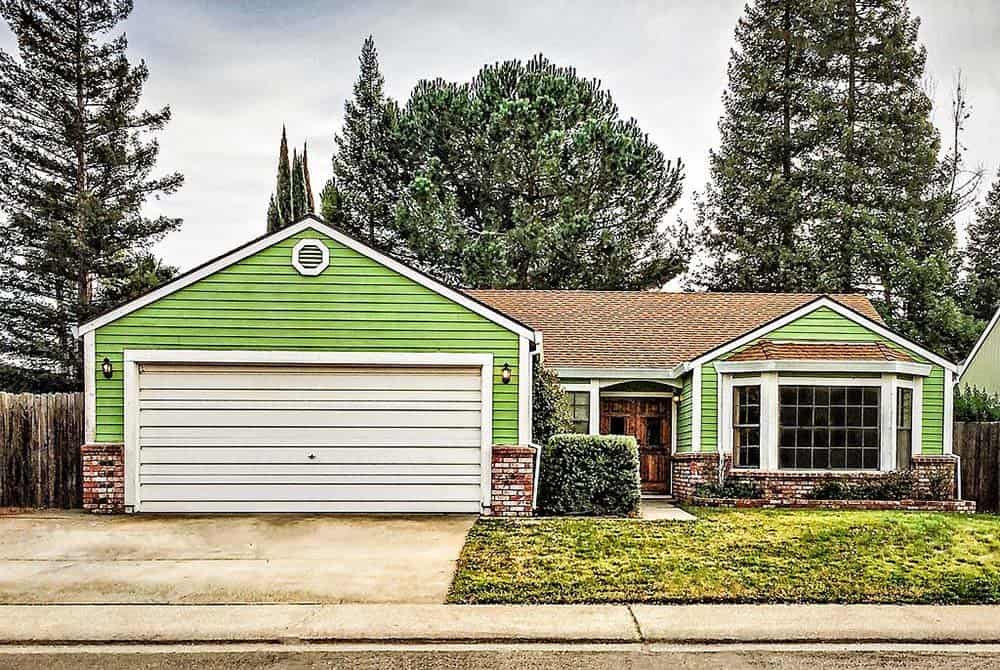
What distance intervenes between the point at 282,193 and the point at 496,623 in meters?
24.1

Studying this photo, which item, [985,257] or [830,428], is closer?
[830,428]

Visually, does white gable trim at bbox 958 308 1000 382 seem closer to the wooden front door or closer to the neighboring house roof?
the neighboring house roof

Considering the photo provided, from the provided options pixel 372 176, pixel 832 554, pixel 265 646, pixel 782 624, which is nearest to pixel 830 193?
pixel 372 176

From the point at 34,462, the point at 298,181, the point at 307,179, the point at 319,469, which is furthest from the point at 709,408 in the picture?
the point at 307,179

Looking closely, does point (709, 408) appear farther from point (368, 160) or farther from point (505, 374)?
point (368, 160)

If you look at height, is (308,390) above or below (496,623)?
above

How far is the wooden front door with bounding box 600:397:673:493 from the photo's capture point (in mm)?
16953

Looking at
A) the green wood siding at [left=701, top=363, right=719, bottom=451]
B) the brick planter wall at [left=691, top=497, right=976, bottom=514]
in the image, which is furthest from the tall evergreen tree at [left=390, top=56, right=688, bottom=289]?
the brick planter wall at [left=691, top=497, right=976, bottom=514]

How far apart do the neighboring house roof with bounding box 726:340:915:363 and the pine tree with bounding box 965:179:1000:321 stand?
19.2 metres

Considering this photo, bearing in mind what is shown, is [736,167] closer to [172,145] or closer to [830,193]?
[830,193]

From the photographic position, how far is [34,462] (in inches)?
500

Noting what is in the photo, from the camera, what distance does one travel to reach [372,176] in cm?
2992

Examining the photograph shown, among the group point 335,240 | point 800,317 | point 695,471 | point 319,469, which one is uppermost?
point 335,240

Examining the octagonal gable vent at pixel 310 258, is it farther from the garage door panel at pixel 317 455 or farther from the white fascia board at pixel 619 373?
the white fascia board at pixel 619 373
